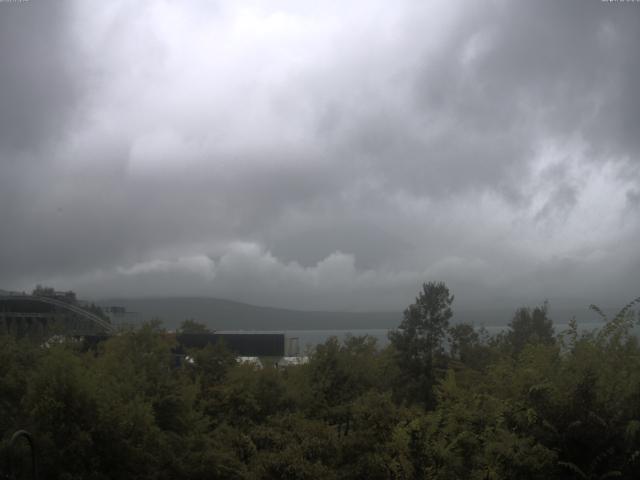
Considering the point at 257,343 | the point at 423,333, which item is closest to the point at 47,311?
the point at 257,343

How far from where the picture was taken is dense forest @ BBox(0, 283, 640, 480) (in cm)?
1023

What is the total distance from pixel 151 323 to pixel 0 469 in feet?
30.6

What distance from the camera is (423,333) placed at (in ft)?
107

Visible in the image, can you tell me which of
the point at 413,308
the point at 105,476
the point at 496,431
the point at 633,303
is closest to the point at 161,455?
the point at 105,476

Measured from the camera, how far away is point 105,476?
41.2ft

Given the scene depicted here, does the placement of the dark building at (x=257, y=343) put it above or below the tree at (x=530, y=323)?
below

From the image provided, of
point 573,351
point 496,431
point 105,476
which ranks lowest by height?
point 105,476

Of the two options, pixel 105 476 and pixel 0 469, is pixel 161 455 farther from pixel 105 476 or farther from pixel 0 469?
pixel 0 469

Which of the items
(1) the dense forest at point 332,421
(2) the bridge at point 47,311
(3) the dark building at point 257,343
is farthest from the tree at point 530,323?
(2) the bridge at point 47,311

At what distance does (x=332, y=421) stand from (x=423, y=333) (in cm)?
1652

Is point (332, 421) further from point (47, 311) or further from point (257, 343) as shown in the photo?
point (47, 311)

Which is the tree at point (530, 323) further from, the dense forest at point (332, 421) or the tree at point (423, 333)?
the dense forest at point (332, 421)

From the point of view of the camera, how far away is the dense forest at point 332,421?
33.6 ft

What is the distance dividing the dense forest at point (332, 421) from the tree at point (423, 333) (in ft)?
40.9
